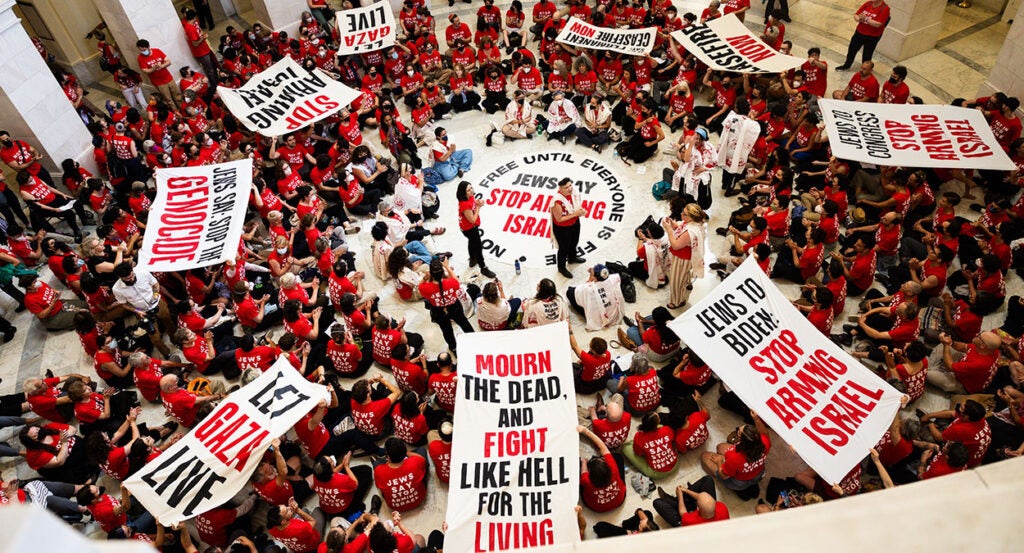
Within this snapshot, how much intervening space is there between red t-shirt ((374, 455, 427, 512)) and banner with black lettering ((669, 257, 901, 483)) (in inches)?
144

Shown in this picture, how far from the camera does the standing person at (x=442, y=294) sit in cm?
920

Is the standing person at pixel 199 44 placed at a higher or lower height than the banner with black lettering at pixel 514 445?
higher

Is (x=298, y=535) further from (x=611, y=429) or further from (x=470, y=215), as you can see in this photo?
(x=470, y=215)

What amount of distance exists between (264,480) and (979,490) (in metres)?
7.37

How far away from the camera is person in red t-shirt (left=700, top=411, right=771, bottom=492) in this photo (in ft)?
Result: 24.1

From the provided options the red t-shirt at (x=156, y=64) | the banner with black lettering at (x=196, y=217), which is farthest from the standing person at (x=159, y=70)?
the banner with black lettering at (x=196, y=217)

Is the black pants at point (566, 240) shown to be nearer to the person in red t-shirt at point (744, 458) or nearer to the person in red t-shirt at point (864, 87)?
the person in red t-shirt at point (744, 458)

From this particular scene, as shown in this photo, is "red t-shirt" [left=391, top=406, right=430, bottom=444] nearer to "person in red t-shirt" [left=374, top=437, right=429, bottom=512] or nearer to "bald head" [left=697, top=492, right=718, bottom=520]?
"person in red t-shirt" [left=374, top=437, right=429, bottom=512]

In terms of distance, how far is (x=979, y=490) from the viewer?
202 centimetres

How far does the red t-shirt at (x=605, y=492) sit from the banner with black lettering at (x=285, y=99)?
9354 millimetres

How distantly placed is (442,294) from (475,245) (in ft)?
6.71

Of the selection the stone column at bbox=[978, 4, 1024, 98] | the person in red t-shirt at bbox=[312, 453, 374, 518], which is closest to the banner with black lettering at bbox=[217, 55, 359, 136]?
the person in red t-shirt at bbox=[312, 453, 374, 518]

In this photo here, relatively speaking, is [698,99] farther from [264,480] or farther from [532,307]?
[264,480]

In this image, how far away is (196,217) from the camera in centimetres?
1055
